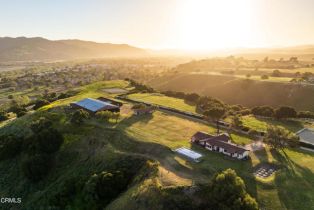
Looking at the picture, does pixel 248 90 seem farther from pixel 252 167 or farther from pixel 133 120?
pixel 252 167

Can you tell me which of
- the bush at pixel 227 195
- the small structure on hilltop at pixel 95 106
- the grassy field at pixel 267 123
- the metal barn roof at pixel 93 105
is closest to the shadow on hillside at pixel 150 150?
the bush at pixel 227 195

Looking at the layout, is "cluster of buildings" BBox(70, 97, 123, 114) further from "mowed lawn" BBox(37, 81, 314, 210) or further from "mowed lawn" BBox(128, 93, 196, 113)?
"mowed lawn" BBox(128, 93, 196, 113)

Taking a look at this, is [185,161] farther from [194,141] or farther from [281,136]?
[281,136]

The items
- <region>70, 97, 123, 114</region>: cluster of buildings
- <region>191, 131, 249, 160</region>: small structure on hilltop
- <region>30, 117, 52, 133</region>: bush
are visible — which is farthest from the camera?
<region>70, 97, 123, 114</region>: cluster of buildings

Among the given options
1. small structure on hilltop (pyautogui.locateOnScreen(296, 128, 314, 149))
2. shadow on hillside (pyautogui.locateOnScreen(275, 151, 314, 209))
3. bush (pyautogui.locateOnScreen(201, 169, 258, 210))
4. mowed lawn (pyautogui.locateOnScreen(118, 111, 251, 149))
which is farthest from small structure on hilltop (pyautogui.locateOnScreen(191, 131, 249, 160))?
small structure on hilltop (pyautogui.locateOnScreen(296, 128, 314, 149))

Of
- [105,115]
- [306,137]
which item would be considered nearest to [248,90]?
[306,137]

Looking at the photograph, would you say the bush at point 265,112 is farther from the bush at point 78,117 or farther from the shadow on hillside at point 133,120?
the bush at point 78,117
